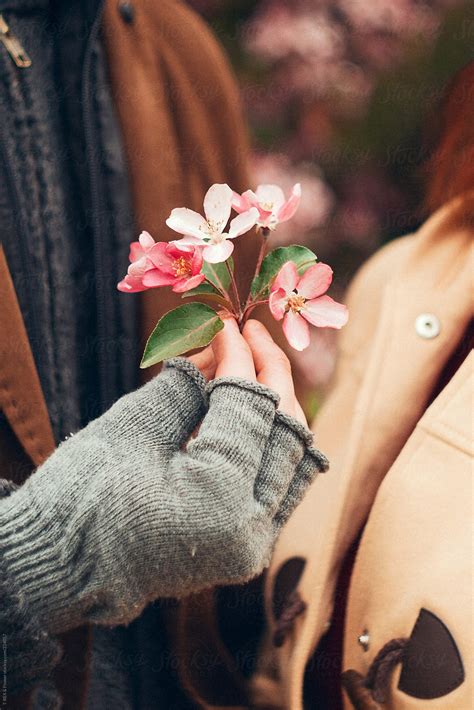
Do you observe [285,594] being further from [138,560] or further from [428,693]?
[138,560]

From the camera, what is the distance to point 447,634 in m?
0.68

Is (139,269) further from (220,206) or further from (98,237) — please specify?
(98,237)

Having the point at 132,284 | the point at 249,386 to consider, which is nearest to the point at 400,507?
the point at 249,386

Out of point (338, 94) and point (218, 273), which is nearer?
point (218, 273)

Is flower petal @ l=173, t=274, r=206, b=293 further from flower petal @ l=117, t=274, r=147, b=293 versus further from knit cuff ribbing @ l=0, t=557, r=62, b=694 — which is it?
knit cuff ribbing @ l=0, t=557, r=62, b=694

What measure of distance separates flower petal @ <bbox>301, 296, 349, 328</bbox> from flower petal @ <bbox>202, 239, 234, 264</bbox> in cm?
8

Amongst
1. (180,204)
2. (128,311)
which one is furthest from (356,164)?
(128,311)

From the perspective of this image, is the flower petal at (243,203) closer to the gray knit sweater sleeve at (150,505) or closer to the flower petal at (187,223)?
the flower petal at (187,223)

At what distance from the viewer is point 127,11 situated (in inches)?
36.5

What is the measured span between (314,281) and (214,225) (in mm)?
93

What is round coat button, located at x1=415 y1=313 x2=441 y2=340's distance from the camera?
0.83m

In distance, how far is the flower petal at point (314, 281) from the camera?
0.56 m

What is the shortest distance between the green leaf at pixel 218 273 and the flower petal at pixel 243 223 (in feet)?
0.14

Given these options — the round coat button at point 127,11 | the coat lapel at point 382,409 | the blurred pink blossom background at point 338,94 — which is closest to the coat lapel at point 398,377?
the coat lapel at point 382,409
